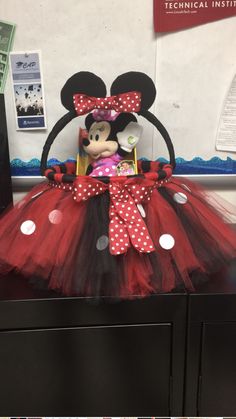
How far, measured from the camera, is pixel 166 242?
66cm

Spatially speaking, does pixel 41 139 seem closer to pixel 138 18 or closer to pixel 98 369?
pixel 138 18

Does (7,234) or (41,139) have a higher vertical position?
(41,139)

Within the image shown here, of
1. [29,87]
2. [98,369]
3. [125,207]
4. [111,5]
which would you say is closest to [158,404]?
[98,369]

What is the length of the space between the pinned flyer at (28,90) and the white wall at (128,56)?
0.6 inches

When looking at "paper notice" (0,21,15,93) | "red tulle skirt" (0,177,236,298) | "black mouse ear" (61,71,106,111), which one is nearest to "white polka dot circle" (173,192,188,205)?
"red tulle skirt" (0,177,236,298)

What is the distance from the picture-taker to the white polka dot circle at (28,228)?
684 millimetres

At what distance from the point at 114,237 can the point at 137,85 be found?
0.33 meters

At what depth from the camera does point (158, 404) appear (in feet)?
2.37

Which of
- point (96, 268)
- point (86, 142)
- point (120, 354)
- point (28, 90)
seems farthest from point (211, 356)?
point (28, 90)

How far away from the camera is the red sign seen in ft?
2.78

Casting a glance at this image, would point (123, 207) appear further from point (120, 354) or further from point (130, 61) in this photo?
point (130, 61)

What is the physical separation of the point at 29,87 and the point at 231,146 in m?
0.53

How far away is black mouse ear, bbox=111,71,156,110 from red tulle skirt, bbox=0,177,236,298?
19cm

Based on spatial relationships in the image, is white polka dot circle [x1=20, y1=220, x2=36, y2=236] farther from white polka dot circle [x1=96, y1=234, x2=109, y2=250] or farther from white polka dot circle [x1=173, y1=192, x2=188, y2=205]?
white polka dot circle [x1=173, y1=192, x2=188, y2=205]
